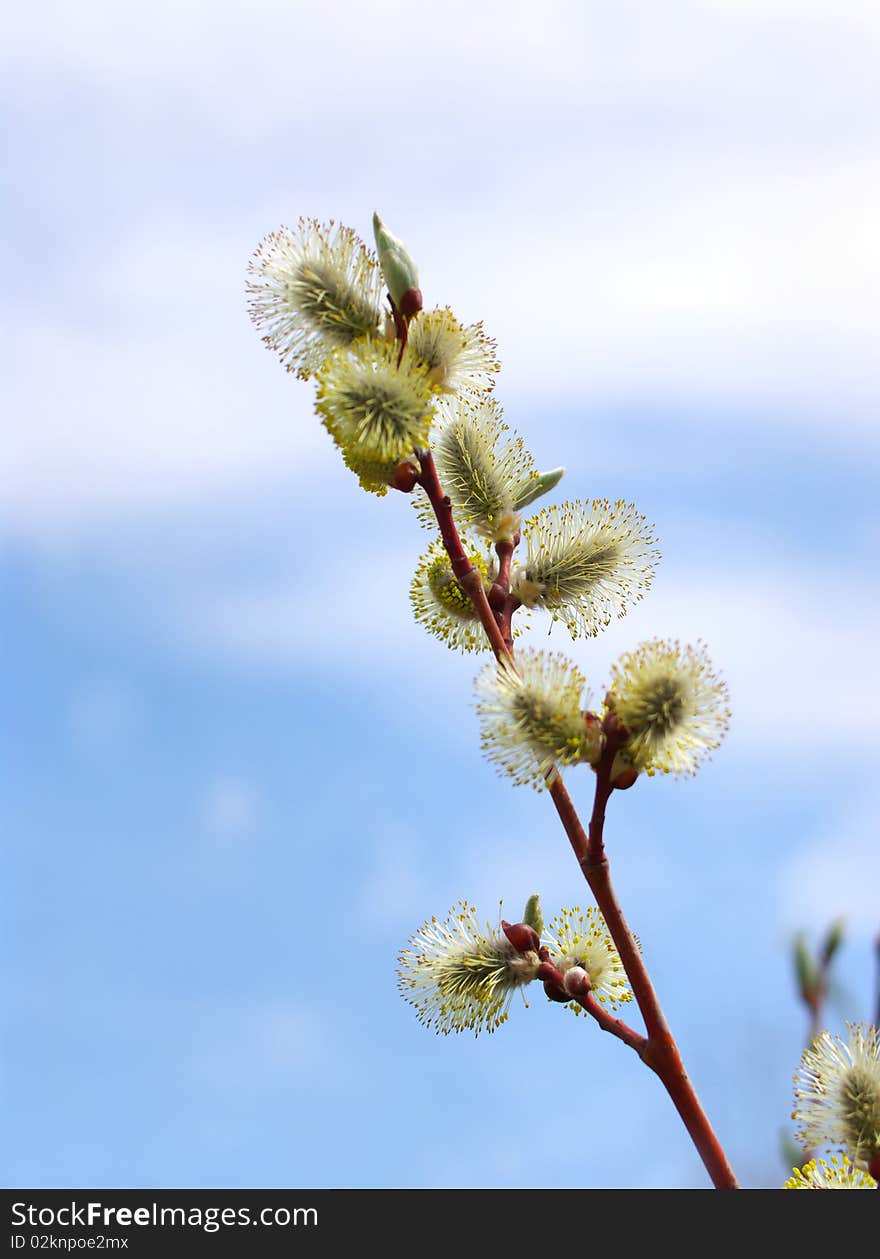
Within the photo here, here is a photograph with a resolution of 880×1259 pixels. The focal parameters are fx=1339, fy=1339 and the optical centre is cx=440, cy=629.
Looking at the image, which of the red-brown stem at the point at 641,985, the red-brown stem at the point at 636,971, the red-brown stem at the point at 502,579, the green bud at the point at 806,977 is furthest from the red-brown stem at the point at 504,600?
the green bud at the point at 806,977

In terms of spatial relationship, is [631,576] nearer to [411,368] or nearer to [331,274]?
[411,368]

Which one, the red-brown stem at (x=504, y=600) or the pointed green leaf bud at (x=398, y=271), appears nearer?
the pointed green leaf bud at (x=398, y=271)

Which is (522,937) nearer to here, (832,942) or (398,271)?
(398,271)

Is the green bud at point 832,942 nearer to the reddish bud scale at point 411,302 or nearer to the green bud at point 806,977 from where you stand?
the green bud at point 806,977

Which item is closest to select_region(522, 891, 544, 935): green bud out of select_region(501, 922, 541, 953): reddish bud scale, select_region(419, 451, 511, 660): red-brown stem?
select_region(501, 922, 541, 953): reddish bud scale
